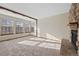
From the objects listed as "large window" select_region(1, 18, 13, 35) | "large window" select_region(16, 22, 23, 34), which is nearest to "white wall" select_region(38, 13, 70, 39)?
"large window" select_region(16, 22, 23, 34)

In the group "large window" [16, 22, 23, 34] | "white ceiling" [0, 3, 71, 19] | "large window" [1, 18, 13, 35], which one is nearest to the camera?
"white ceiling" [0, 3, 71, 19]

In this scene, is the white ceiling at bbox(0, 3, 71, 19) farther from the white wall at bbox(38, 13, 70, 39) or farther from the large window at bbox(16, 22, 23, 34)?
the large window at bbox(16, 22, 23, 34)

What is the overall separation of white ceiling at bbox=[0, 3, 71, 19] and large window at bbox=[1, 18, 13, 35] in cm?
48

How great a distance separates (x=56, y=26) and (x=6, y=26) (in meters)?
1.68

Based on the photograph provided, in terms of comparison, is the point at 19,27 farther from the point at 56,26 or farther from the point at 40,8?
the point at 56,26

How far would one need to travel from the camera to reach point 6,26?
450 centimetres

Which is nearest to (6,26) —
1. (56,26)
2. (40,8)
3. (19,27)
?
(19,27)

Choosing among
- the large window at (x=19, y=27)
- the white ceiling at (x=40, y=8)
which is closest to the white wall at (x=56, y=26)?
the white ceiling at (x=40, y=8)

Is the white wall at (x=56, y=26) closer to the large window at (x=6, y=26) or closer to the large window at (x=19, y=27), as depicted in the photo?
the large window at (x=19, y=27)

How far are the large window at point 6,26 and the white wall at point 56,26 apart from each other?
103cm

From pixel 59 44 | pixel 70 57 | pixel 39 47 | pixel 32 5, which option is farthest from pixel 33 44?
pixel 70 57

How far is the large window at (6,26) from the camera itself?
451cm

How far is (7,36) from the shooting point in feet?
15.3

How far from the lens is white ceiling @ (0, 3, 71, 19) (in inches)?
170
